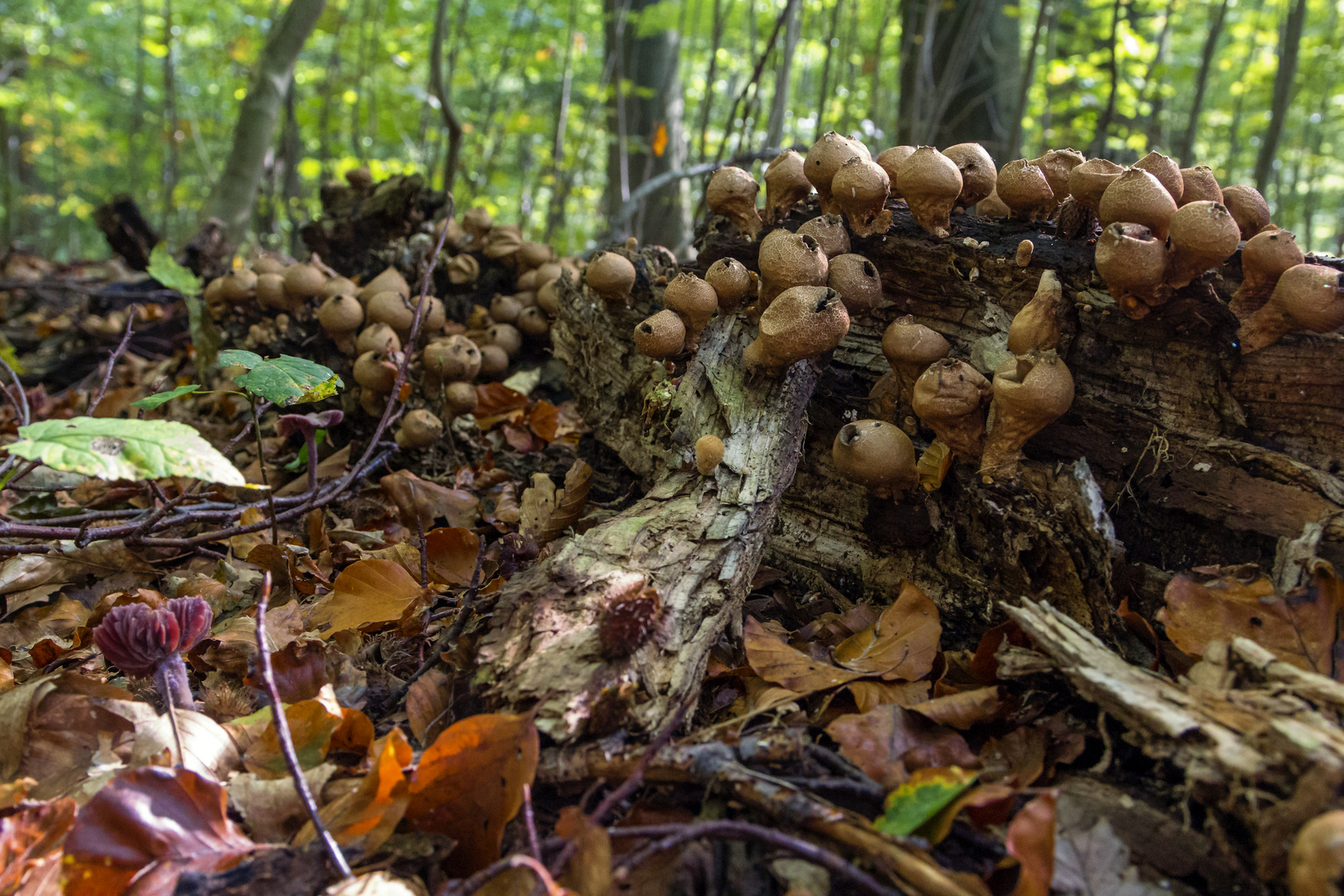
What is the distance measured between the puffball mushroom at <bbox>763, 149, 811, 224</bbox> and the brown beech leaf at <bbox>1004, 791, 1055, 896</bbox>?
2.15 meters

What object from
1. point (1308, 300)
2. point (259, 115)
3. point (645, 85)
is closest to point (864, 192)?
point (1308, 300)

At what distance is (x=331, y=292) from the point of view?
3.98 metres

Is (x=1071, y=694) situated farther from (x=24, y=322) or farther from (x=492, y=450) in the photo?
(x=24, y=322)

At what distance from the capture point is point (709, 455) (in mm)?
2340

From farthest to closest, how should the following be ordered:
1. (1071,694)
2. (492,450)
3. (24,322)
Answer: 1. (24,322)
2. (492,450)
3. (1071,694)

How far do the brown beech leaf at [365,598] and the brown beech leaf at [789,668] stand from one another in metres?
1.11

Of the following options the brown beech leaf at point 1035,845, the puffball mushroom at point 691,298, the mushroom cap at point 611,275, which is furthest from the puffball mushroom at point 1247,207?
the mushroom cap at point 611,275

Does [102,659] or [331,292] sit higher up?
[331,292]

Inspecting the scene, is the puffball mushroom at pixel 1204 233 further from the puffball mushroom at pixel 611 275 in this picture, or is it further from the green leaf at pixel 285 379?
the green leaf at pixel 285 379

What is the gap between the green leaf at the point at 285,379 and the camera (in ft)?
7.43

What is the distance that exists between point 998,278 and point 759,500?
3.75 ft

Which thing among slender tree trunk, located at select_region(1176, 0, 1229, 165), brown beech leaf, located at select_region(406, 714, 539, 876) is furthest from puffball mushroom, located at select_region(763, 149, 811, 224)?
slender tree trunk, located at select_region(1176, 0, 1229, 165)

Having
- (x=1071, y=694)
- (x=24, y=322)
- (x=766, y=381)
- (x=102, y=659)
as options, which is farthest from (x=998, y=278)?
(x=24, y=322)

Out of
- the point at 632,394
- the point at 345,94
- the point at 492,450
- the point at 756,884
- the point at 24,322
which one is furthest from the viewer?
the point at 345,94
